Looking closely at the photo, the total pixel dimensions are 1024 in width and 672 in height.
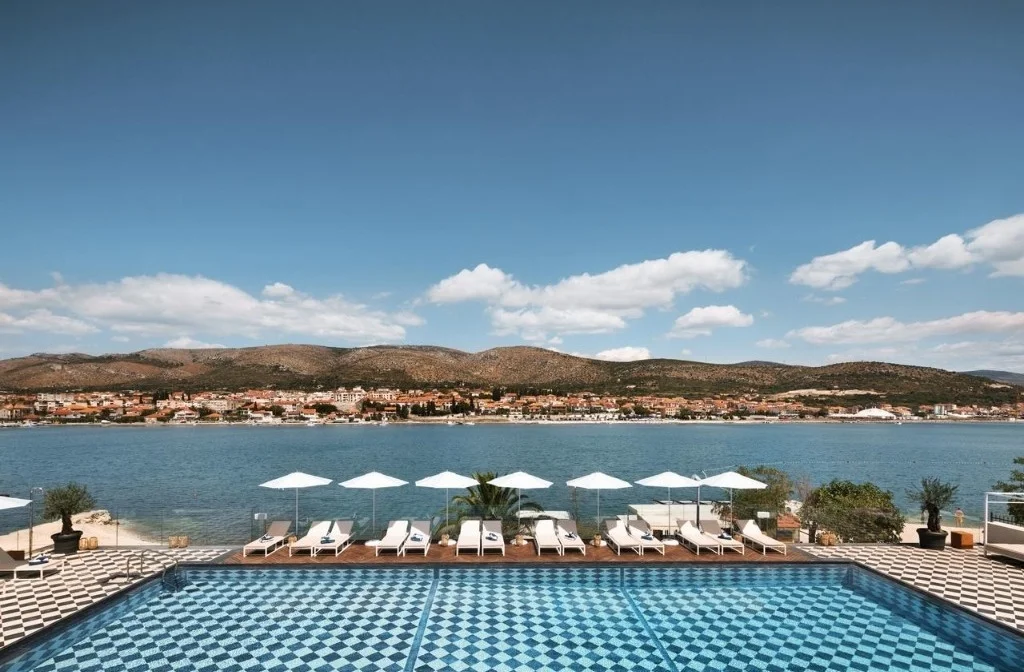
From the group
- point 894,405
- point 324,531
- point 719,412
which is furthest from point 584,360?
point 324,531

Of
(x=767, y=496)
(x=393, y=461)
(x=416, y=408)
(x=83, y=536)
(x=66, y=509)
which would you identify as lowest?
(x=393, y=461)

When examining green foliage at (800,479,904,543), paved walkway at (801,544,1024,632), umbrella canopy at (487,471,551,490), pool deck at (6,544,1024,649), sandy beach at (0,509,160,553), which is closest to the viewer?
pool deck at (6,544,1024,649)

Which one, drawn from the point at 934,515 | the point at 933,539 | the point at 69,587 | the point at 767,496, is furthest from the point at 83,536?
the point at 934,515

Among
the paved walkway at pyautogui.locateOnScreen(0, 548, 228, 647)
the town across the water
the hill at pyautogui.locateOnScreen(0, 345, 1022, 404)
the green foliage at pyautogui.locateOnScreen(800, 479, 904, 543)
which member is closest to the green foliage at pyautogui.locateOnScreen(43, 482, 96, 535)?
the paved walkway at pyautogui.locateOnScreen(0, 548, 228, 647)

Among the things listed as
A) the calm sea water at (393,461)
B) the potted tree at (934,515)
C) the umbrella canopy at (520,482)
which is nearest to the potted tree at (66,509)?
the calm sea water at (393,461)

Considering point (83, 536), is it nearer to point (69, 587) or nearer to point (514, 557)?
point (69, 587)

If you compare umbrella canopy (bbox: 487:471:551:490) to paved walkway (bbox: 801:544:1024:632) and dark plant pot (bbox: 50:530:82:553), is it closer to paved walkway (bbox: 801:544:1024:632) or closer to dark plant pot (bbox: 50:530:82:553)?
paved walkway (bbox: 801:544:1024:632)
